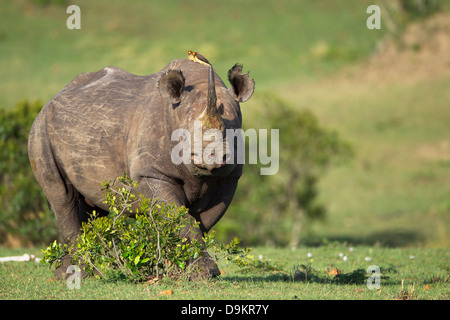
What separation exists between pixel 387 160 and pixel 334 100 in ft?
19.2

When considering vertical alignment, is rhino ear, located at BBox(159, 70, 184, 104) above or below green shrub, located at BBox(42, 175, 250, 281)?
above

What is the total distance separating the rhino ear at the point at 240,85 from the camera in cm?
681

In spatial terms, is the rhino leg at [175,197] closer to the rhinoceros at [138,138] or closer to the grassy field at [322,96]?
the rhinoceros at [138,138]

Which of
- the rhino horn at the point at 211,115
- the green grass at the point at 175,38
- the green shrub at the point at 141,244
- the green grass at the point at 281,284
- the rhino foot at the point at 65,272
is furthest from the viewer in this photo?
the green grass at the point at 175,38

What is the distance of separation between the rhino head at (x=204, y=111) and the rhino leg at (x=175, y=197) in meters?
0.42

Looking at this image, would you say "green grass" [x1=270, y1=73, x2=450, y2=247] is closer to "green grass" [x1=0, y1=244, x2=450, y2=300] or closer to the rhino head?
"green grass" [x1=0, y1=244, x2=450, y2=300]

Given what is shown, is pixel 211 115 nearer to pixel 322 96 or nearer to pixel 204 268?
pixel 204 268

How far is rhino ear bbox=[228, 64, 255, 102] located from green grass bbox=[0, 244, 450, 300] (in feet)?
5.82

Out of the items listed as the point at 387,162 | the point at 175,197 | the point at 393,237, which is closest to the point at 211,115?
the point at 175,197

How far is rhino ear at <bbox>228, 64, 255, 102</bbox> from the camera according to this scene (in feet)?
22.3

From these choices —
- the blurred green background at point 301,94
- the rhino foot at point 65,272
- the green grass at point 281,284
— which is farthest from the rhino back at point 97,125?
the blurred green background at point 301,94

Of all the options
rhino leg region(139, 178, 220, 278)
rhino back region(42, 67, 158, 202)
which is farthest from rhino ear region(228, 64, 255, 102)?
rhino leg region(139, 178, 220, 278)

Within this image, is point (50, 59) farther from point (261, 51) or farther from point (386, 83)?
point (386, 83)

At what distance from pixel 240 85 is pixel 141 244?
5.88 ft
